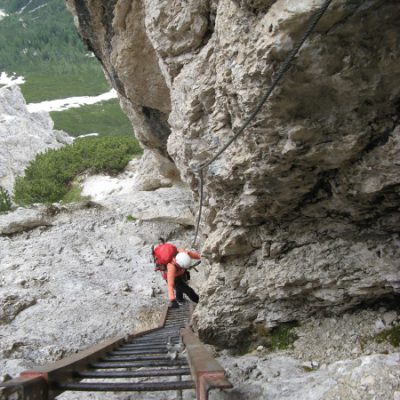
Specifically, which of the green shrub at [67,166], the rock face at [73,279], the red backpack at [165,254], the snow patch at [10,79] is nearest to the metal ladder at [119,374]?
the red backpack at [165,254]

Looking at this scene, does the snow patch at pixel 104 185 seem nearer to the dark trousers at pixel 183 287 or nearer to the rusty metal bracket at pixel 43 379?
the dark trousers at pixel 183 287

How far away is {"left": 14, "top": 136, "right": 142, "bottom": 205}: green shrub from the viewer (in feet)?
88.7

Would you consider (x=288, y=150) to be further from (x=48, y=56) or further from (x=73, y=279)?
(x=48, y=56)

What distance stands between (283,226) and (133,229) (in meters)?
11.2

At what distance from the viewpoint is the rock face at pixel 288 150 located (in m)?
3.44

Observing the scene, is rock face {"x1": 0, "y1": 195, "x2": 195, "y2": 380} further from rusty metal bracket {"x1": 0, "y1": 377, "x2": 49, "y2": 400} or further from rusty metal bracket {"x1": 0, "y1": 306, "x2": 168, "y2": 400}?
rusty metal bracket {"x1": 0, "y1": 377, "x2": 49, "y2": 400}

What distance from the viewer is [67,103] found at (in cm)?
10538

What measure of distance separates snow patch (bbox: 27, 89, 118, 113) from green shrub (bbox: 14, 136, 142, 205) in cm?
7435

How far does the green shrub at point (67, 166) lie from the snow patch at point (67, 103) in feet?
244

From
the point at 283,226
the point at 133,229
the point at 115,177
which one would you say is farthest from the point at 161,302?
the point at 115,177

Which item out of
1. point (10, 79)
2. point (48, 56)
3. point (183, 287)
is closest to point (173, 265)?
point (183, 287)

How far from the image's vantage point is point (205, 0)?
535 cm

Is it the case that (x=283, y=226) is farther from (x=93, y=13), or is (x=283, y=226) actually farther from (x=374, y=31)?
(x=93, y=13)

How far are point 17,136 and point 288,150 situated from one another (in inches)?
1808
